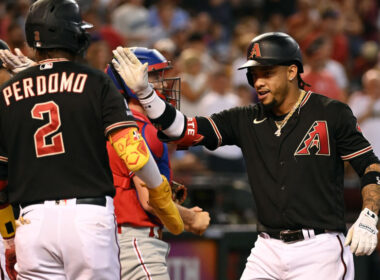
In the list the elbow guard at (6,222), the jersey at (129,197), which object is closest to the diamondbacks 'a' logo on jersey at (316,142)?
the jersey at (129,197)

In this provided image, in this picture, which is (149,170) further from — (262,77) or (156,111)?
(262,77)

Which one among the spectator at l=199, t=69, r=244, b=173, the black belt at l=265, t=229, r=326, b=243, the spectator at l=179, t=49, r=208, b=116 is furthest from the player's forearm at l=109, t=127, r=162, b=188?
the spectator at l=179, t=49, r=208, b=116

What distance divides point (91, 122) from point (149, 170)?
409mm

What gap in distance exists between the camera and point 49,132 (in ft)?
12.8

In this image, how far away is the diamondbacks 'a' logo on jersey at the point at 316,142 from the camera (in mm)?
4730

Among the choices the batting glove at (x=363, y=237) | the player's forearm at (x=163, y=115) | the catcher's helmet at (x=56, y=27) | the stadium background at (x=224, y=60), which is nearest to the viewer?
the catcher's helmet at (x=56, y=27)

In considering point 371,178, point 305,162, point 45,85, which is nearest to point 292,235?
point 305,162

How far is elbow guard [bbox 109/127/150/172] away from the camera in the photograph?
12.8ft

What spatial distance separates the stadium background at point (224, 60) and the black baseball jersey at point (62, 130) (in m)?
1.43

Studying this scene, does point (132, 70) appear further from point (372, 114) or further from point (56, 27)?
point (372, 114)

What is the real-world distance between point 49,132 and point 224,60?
9.49 meters

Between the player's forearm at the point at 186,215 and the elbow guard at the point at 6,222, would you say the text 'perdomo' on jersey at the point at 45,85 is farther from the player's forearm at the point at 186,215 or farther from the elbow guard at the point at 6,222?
the player's forearm at the point at 186,215

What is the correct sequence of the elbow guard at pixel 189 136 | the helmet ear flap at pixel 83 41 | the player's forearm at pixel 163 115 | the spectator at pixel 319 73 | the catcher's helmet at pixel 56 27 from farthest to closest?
the spectator at pixel 319 73 < the elbow guard at pixel 189 136 < the player's forearm at pixel 163 115 < the helmet ear flap at pixel 83 41 < the catcher's helmet at pixel 56 27

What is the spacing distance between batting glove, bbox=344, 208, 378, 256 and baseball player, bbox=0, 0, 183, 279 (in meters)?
1.28
